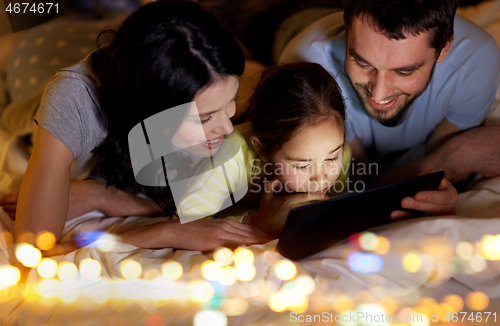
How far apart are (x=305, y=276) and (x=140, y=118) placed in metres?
0.51

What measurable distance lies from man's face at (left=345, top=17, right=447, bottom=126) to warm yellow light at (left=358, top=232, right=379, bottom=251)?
0.39 m

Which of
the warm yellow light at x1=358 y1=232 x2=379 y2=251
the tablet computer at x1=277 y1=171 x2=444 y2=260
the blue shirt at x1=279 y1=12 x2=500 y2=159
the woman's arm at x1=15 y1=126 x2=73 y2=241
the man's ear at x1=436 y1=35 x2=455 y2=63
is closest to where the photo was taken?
the tablet computer at x1=277 y1=171 x2=444 y2=260

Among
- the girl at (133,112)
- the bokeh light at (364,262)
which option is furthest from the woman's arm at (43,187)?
the bokeh light at (364,262)

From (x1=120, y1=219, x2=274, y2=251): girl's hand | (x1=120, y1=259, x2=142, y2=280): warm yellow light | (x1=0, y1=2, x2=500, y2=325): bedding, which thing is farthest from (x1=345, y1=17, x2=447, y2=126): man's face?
(x1=120, y1=259, x2=142, y2=280): warm yellow light

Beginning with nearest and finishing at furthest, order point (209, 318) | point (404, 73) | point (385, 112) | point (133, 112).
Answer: point (209, 318) → point (133, 112) → point (404, 73) → point (385, 112)

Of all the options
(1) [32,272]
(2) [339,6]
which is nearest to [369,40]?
(2) [339,6]

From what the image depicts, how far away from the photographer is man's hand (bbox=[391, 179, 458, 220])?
84 centimetres

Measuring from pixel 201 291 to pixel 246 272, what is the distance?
11 cm

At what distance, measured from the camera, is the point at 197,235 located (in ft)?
2.97

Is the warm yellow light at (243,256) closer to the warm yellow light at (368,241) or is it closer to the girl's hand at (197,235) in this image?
the girl's hand at (197,235)

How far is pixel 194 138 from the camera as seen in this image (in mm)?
897

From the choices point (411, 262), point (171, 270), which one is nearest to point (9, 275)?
point (171, 270)

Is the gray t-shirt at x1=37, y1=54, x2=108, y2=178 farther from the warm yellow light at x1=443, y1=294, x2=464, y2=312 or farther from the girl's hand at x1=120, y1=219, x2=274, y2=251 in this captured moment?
the warm yellow light at x1=443, y1=294, x2=464, y2=312

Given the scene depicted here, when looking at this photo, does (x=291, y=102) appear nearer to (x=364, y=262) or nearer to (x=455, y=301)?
(x=364, y=262)
